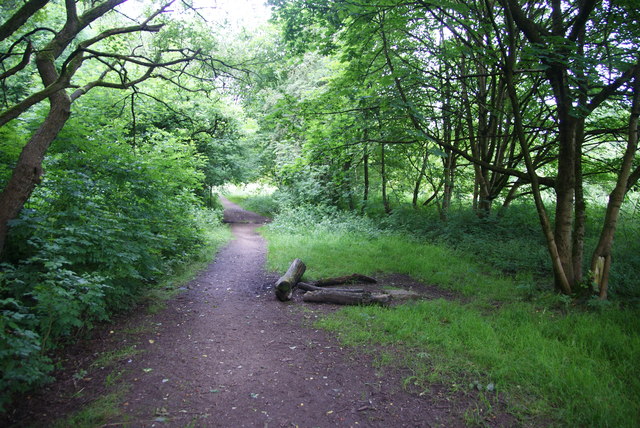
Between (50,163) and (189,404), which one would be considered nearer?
(189,404)

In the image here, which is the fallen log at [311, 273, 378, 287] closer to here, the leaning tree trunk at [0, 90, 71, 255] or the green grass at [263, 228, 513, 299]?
the green grass at [263, 228, 513, 299]

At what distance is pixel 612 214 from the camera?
547cm

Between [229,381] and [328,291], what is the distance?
2.92 m

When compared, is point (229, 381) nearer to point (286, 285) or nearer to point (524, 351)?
point (286, 285)

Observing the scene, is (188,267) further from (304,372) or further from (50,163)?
(304,372)

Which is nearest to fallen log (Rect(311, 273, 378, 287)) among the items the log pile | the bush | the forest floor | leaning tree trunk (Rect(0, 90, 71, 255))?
the log pile

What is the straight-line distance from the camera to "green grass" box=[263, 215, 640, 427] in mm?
3209

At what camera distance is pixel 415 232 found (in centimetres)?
1174

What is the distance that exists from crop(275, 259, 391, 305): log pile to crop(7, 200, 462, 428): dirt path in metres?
0.58

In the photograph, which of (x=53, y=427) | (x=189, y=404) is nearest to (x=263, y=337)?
(x=189, y=404)

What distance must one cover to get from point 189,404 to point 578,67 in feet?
22.6

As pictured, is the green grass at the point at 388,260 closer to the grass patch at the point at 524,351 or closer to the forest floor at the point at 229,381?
the grass patch at the point at 524,351

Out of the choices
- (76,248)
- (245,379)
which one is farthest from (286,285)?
(76,248)

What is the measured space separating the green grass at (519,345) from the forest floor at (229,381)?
1.06ft
